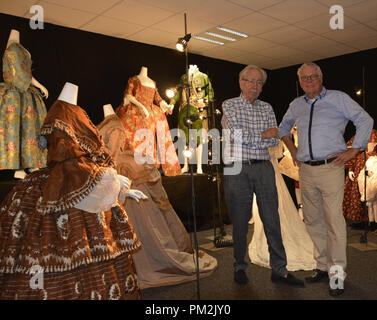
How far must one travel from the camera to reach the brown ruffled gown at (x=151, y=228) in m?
2.64

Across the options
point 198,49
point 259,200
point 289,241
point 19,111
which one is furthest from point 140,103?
point 289,241

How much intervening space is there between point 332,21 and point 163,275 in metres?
3.65

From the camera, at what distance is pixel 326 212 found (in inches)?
96.5

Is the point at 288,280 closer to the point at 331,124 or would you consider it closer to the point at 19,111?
the point at 331,124

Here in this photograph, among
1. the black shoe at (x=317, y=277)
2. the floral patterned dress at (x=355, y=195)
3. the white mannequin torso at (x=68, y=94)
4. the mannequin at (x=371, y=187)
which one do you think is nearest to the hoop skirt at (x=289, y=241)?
the black shoe at (x=317, y=277)

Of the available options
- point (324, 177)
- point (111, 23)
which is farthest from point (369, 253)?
point (111, 23)

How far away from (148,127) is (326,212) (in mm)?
2382

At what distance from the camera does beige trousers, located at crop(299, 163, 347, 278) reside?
2.39 m

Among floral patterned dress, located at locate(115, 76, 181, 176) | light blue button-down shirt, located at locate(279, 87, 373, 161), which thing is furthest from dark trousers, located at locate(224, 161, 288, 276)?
floral patterned dress, located at locate(115, 76, 181, 176)

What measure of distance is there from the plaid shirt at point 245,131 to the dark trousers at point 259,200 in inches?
3.6

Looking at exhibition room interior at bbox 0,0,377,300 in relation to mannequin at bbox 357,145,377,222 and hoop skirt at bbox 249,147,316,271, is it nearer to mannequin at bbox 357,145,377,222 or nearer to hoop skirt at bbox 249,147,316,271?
hoop skirt at bbox 249,147,316,271

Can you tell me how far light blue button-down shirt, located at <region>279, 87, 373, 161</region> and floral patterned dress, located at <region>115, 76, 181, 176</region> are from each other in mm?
1875

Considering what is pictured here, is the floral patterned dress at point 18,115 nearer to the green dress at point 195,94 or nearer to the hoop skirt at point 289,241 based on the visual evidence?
the green dress at point 195,94

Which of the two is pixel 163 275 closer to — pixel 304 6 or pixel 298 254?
pixel 298 254
